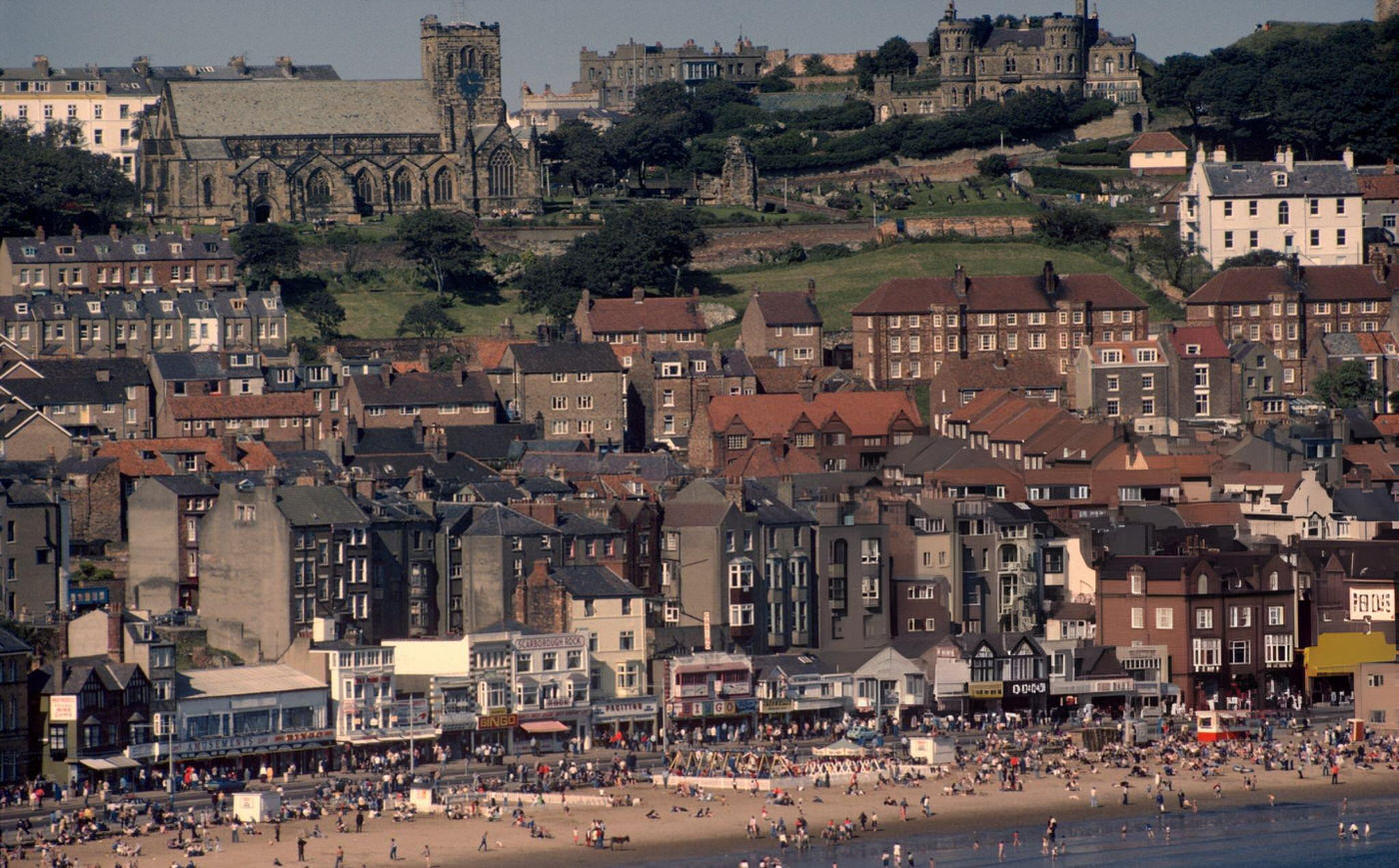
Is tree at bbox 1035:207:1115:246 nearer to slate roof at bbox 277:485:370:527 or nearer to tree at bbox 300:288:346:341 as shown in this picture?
tree at bbox 300:288:346:341

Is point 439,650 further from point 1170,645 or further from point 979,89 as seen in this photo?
point 979,89

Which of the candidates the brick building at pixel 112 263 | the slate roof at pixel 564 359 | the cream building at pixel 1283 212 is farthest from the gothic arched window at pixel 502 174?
the cream building at pixel 1283 212

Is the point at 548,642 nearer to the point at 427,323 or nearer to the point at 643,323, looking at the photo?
the point at 643,323

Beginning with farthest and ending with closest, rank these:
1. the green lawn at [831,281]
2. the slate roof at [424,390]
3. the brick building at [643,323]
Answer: the green lawn at [831,281], the brick building at [643,323], the slate roof at [424,390]

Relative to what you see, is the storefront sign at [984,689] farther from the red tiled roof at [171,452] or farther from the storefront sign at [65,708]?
the storefront sign at [65,708]

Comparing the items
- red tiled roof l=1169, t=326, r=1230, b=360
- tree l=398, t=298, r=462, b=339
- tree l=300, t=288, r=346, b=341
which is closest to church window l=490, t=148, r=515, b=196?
tree l=398, t=298, r=462, b=339

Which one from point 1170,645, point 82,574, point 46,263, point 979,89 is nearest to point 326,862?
point 82,574
